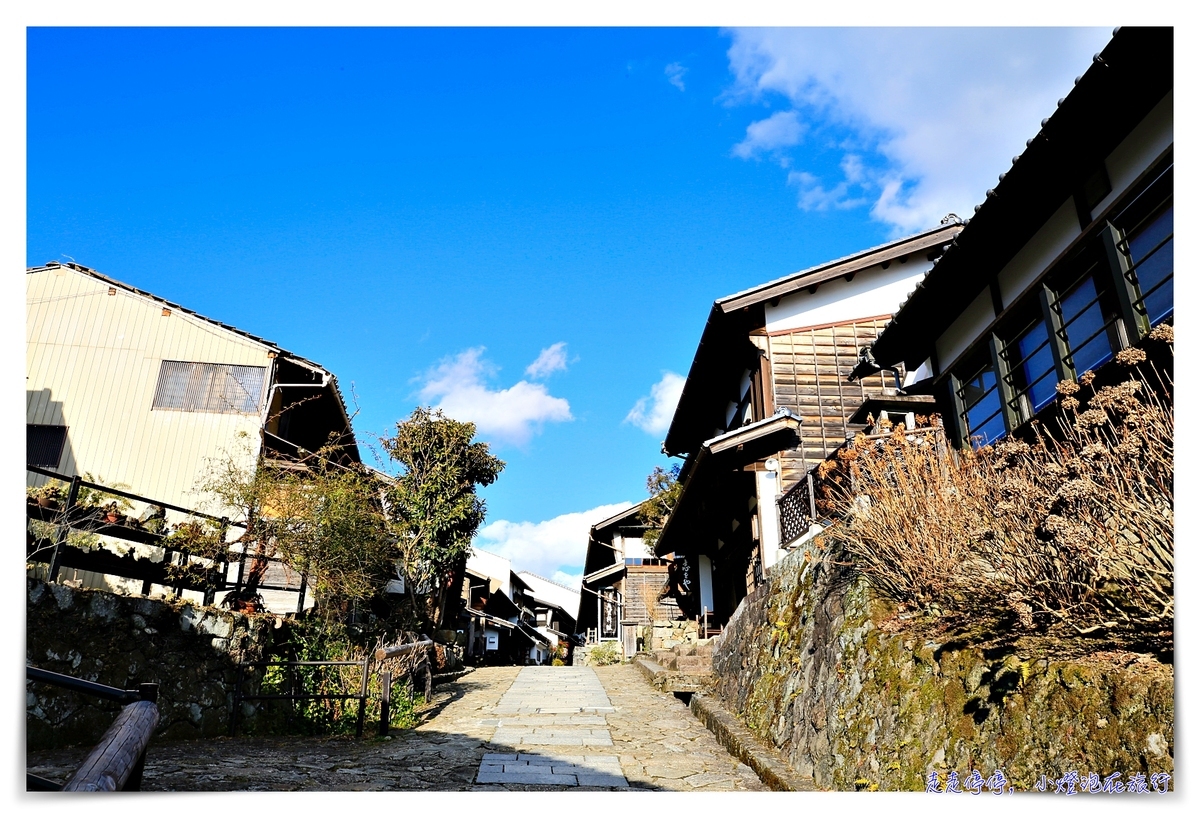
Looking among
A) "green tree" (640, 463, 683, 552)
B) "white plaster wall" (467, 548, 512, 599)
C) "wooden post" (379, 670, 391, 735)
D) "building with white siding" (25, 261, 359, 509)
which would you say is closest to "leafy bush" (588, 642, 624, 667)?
"green tree" (640, 463, 683, 552)

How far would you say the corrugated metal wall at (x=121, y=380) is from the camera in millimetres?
15977

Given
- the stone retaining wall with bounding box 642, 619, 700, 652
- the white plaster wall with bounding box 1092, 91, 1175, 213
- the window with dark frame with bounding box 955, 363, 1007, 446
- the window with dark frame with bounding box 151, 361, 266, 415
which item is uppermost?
the window with dark frame with bounding box 151, 361, 266, 415

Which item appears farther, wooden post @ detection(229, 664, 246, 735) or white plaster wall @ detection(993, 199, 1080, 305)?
wooden post @ detection(229, 664, 246, 735)

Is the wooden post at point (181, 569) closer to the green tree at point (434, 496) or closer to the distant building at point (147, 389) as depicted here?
the distant building at point (147, 389)

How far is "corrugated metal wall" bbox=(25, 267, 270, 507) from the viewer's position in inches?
629

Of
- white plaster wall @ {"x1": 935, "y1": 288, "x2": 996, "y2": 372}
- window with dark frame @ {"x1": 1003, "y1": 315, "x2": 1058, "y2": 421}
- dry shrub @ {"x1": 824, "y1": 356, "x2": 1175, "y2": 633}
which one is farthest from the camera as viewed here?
white plaster wall @ {"x1": 935, "y1": 288, "x2": 996, "y2": 372}

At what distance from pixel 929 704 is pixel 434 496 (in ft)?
49.3

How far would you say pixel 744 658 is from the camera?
10.2m

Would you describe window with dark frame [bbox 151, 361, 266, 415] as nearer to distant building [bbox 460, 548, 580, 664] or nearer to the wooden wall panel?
the wooden wall panel

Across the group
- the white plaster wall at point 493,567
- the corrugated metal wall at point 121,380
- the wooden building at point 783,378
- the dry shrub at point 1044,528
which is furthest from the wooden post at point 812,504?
the white plaster wall at point 493,567

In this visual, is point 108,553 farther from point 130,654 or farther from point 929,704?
point 929,704

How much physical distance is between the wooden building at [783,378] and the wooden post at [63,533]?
32.1 feet

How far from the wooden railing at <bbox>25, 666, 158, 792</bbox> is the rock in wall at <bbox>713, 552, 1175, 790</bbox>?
4.51 m

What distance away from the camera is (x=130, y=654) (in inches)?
325
